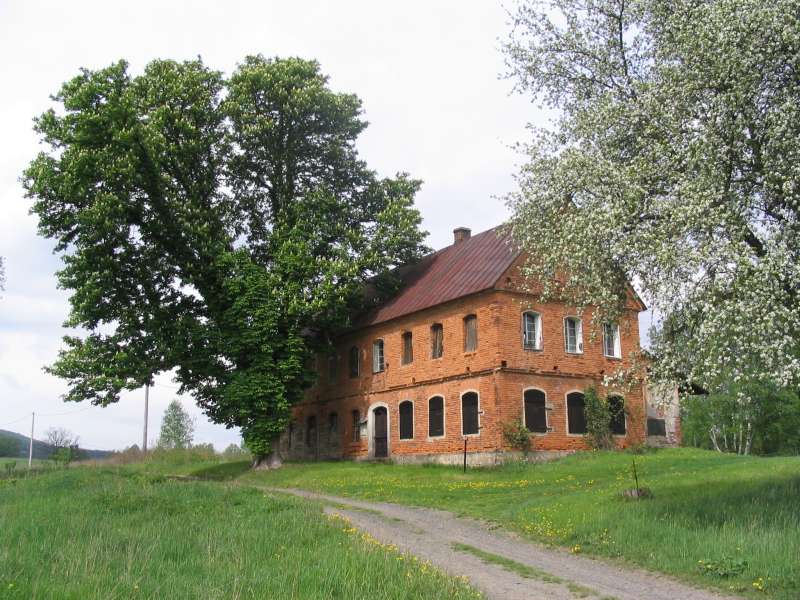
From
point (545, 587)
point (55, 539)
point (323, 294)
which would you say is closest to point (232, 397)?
point (323, 294)

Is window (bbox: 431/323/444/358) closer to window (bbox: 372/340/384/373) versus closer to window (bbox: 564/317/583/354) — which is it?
window (bbox: 372/340/384/373)

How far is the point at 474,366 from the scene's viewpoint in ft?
95.9

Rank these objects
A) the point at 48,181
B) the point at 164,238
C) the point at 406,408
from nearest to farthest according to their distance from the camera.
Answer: the point at 48,181
the point at 164,238
the point at 406,408

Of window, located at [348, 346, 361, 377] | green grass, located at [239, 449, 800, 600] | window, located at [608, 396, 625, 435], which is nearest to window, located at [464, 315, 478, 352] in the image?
green grass, located at [239, 449, 800, 600]

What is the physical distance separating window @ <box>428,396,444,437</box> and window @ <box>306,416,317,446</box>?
10.9 meters

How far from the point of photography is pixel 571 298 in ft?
54.0

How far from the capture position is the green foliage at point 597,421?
29.5 meters

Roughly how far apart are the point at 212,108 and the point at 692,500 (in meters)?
24.7

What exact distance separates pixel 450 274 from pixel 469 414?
265 inches

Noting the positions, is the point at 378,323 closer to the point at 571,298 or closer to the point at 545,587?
the point at 571,298

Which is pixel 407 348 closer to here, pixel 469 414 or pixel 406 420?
pixel 406 420

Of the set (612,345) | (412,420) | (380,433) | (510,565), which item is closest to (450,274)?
(412,420)

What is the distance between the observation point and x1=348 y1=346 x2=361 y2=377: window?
36.6m

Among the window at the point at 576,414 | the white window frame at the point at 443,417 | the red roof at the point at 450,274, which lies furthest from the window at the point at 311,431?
the window at the point at 576,414
